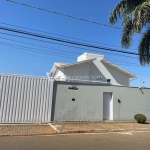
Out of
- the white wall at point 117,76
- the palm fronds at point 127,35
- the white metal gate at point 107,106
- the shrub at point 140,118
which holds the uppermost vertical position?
the palm fronds at point 127,35

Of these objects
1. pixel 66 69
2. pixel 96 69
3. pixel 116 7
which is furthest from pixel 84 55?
pixel 116 7

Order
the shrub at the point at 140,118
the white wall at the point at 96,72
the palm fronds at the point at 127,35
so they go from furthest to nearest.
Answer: the white wall at the point at 96,72 → the palm fronds at the point at 127,35 → the shrub at the point at 140,118

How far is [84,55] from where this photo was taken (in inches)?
938

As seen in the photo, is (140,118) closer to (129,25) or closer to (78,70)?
(129,25)

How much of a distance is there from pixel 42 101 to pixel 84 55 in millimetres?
12716

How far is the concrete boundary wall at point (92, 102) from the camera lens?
1314 centimetres

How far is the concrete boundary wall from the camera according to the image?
13.1m

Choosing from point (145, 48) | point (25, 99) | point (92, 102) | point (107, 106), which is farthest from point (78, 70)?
point (25, 99)

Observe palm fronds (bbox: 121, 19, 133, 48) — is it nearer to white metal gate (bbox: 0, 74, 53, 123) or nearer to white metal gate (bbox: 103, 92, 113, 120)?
white metal gate (bbox: 103, 92, 113, 120)

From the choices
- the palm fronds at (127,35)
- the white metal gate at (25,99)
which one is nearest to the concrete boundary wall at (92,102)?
the white metal gate at (25,99)

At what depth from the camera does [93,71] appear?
73.0ft

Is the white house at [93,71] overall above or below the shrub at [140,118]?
above

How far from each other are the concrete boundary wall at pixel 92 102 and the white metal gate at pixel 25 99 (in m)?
0.72

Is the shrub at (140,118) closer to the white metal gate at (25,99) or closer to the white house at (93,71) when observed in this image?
the white house at (93,71)
